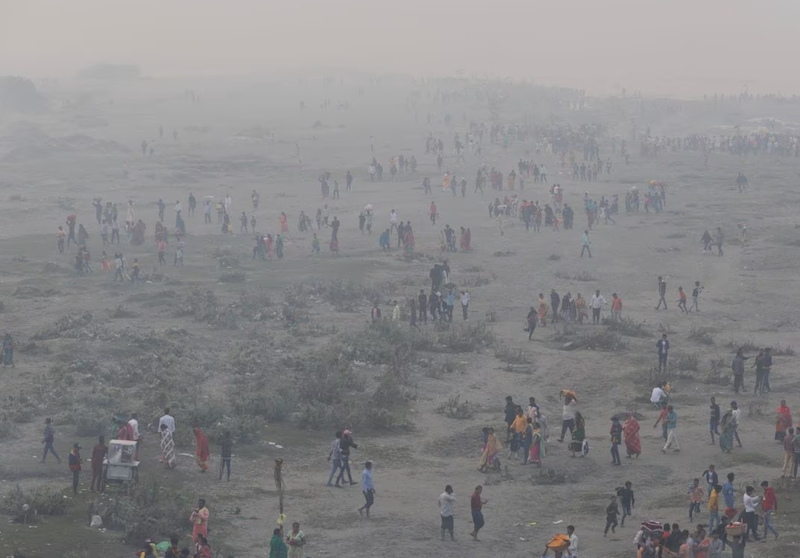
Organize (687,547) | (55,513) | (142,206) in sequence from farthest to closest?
(142,206)
(55,513)
(687,547)

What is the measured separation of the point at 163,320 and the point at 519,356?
10.7 meters

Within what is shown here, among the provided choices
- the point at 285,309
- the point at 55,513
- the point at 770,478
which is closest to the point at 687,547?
the point at 770,478

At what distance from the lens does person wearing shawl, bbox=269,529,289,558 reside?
17609 mm

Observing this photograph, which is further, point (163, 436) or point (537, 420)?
point (537, 420)

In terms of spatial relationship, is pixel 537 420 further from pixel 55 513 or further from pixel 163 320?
pixel 163 320

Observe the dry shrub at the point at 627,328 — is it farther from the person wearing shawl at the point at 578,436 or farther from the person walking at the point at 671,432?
the person wearing shawl at the point at 578,436

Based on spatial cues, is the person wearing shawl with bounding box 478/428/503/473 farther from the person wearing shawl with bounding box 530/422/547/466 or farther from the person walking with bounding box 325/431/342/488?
the person walking with bounding box 325/431/342/488

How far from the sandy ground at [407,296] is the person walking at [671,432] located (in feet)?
1.09

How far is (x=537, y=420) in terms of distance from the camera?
953 inches

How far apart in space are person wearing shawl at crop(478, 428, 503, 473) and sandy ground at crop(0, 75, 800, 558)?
1.01ft

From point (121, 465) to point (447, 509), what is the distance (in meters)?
5.87

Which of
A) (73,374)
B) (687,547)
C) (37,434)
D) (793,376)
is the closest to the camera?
(687,547)

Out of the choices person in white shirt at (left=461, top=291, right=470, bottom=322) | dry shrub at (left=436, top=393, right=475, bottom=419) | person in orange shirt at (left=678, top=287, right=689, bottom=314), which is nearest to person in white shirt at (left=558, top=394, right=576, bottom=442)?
dry shrub at (left=436, top=393, right=475, bottom=419)

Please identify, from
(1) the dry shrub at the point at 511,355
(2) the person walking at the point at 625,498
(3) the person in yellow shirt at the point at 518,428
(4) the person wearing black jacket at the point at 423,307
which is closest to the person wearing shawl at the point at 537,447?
(3) the person in yellow shirt at the point at 518,428
